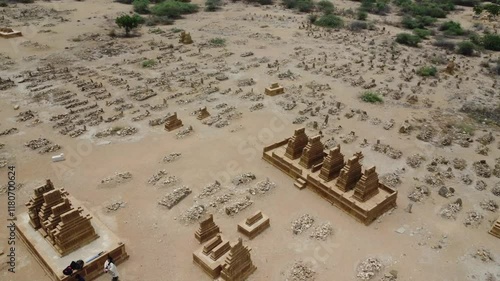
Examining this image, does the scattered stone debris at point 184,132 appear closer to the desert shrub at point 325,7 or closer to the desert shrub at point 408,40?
the desert shrub at point 408,40

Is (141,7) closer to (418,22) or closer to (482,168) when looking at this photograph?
(418,22)

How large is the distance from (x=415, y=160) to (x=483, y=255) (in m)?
5.97

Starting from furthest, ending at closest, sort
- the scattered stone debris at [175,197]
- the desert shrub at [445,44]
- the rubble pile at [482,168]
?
the desert shrub at [445,44] < the rubble pile at [482,168] < the scattered stone debris at [175,197]

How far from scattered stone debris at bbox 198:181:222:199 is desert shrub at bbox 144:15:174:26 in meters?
28.6


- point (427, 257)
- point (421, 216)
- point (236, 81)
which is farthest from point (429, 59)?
point (427, 257)

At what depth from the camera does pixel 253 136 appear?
2119 cm

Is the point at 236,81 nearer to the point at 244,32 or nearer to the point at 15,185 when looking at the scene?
the point at 244,32

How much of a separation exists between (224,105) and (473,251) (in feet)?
49.3

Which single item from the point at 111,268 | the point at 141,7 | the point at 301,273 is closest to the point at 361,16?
the point at 141,7

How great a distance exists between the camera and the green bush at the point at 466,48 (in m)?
33.8

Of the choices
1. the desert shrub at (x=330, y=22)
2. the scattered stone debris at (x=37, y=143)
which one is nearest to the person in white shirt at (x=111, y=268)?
the scattered stone debris at (x=37, y=143)

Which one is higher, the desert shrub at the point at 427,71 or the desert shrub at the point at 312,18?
the desert shrub at the point at 312,18

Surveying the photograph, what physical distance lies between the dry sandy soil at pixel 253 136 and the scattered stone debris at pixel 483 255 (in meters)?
0.16

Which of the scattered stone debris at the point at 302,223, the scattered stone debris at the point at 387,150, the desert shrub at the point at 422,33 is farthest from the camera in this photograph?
the desert shrub at the point at 422,33
